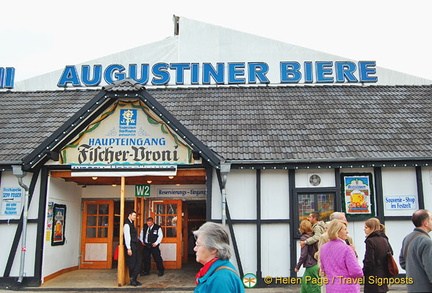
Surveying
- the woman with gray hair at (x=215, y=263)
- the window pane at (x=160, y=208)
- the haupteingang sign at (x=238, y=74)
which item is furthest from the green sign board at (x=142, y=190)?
the woman with gray hair at (x=215, y=263)

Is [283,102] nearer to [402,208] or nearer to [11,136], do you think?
[402,208]

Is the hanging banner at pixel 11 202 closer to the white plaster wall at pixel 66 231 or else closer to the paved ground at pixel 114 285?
the white plaster wall at pixel 66 231

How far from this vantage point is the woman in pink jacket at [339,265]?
196 inches

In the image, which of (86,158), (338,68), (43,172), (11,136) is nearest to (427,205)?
(338,68)

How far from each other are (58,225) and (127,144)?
124 inches

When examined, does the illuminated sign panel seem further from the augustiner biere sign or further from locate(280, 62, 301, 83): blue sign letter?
locate(280, 62, 301, 83): blue sign letter

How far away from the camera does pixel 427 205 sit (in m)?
9.99

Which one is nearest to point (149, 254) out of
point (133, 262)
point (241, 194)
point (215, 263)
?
point (133, 262)

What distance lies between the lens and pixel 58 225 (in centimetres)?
1112

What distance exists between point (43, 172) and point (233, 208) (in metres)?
4.67

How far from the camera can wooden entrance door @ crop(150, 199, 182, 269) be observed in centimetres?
1257

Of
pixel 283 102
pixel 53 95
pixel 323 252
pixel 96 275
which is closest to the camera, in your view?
pixel 323 252

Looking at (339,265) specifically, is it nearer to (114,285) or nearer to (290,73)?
(114,285)

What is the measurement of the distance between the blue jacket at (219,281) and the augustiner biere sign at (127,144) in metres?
6.87
